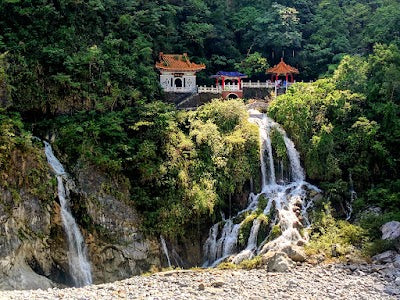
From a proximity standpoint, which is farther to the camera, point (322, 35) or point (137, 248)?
point (322, 35)

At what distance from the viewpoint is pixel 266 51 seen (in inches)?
1505

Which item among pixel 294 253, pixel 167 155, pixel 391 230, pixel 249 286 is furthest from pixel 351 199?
pixel 249 286

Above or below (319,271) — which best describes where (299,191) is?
above

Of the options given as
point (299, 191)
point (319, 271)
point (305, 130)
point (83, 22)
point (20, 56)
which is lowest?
point (319, 271)

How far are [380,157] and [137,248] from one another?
13.2 meters

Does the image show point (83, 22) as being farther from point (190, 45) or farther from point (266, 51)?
point (266, 51)

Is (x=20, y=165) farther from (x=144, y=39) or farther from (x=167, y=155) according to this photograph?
(x=144, y=39)

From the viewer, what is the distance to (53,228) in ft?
64.5

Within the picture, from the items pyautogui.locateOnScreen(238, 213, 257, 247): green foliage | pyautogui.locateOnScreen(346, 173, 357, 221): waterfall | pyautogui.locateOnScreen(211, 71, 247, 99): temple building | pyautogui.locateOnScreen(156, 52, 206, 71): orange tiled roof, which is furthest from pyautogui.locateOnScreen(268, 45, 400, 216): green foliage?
pyautogui.locateOnScreen(156, 52, 206, 71): orange tiled roof

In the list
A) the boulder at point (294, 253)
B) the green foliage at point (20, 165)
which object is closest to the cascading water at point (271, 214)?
the boulder at point (294, 253)

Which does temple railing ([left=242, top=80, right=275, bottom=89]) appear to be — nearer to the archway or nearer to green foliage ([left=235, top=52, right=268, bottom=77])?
green foliage ([left=235, top=52, right=268, bottom=77])

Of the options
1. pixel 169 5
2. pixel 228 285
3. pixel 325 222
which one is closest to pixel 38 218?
pixel 228 285

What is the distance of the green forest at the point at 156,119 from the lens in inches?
875

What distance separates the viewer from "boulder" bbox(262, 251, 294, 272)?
1875 centimetres
